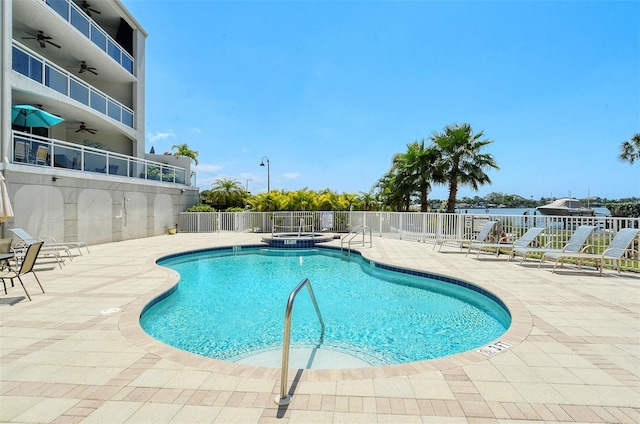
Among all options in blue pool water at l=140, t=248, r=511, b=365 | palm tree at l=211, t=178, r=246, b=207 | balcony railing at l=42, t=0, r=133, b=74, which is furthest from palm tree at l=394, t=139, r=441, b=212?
balcony railing at l=42, t=0, r=133, b=74

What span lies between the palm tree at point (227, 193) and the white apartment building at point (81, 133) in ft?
7.89

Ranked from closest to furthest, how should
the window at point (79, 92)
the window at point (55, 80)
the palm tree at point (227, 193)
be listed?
the window at point (55, 80)
the window at point (79, 92)
the palm tree at point (227, 193)

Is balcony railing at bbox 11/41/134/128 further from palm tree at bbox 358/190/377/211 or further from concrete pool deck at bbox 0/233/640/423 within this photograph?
palm tree at bbox 358/190/377/211

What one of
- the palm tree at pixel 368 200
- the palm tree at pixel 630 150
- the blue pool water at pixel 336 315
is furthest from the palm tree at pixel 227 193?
the palm tree at pixel 630 150

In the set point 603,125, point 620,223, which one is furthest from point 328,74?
point 603,125

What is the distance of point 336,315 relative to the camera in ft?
20.0

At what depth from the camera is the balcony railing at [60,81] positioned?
37.0 feet

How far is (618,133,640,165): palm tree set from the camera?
2841 cm

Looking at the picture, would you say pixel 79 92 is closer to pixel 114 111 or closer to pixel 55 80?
pixel 55 80

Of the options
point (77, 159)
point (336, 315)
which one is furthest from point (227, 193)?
point (336, 315)

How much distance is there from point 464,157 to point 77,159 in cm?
1755

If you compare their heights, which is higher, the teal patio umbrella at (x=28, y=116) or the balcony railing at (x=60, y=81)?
the balcony railing at (x=60, y=81)

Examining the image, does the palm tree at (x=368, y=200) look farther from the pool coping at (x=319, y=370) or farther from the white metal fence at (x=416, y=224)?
the pool coping at (x=319, y=370)

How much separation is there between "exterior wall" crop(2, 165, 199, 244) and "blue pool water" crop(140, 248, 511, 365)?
5.72 meters
